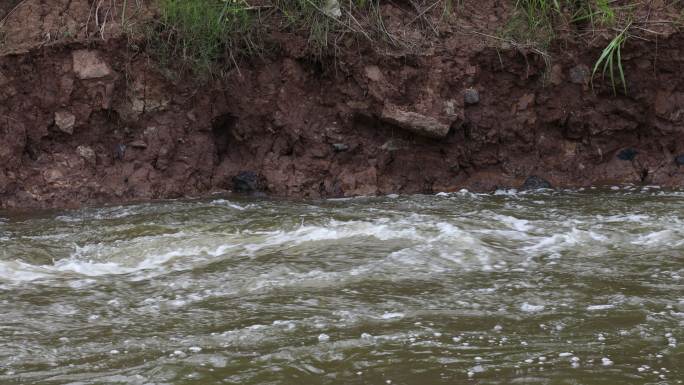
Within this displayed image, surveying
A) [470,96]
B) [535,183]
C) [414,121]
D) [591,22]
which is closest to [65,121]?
[414,121]

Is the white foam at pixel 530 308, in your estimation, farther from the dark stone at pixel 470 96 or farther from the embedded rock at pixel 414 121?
the dark stone at pixel 470 96

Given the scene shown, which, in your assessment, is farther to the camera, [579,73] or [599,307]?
[579,73]

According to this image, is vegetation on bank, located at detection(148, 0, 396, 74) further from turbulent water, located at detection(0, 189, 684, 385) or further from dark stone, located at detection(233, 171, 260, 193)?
turbulent water, located at detection(0, 189, 684, 385)

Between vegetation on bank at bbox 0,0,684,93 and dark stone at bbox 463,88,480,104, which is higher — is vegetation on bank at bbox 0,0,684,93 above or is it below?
above

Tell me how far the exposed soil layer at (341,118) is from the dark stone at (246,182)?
0.01m

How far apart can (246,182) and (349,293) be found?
9.29ft

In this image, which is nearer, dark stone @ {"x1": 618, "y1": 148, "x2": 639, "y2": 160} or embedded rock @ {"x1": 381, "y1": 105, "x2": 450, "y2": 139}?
embedded rock @ {"x1": 381, "y1": 105, "x2": 450, "y2": 139}

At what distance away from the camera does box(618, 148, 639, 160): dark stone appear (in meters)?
6.57

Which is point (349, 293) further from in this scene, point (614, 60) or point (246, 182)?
point (614, 60)

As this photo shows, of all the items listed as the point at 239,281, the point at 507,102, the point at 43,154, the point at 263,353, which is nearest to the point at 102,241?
the point at 239,281

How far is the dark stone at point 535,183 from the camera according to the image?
20.9 ft

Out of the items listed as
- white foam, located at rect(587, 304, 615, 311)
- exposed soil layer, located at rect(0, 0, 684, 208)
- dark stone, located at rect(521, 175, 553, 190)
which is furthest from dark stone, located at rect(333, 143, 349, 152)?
white foam, located at rect(587, 304, 615, 311)

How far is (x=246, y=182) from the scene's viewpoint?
641 cm

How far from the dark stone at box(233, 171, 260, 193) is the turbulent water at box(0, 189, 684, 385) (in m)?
0.58
